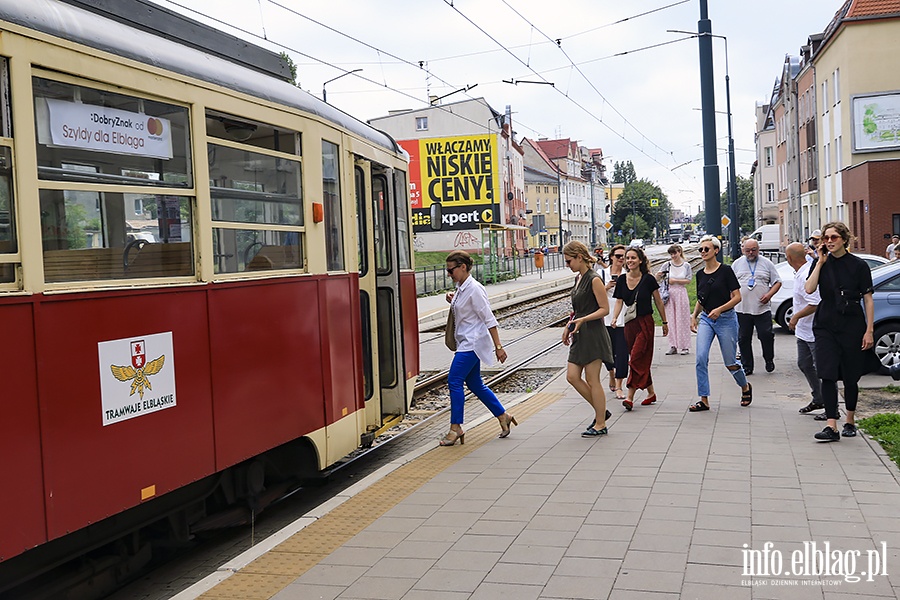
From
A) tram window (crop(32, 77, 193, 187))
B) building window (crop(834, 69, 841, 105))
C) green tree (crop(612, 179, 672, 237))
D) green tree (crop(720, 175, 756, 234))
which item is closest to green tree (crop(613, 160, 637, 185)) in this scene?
green tree (crop(612, 179, 672, 237))

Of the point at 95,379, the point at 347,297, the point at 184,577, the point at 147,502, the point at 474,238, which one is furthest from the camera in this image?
the point at 474,238

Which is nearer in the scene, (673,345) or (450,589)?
(450,589)

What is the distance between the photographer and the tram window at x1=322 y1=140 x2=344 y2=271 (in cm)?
742

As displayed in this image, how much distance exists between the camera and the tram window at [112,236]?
14.6ft

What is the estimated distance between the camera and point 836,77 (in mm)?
40562

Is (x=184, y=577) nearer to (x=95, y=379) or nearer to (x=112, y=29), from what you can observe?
(x=95, y=379)

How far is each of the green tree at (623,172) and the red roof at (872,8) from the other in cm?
14283

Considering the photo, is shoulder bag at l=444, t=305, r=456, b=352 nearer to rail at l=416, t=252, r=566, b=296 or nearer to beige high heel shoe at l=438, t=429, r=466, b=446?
beige high heel shoe at l=438, t=429, r=466, b=446

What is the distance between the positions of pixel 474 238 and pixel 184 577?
151 ft

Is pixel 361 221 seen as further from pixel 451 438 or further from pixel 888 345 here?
pixel 888 345

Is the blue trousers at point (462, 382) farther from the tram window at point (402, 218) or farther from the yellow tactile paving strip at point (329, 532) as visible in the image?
the tram window at point (402, 218)

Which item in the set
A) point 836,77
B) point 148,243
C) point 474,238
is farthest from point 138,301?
point 474,238

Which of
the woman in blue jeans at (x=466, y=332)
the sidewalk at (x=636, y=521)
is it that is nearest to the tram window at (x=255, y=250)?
the sidewalk at (x=636, y=521)

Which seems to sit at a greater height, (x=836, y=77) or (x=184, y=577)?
(x=836, y=77)
